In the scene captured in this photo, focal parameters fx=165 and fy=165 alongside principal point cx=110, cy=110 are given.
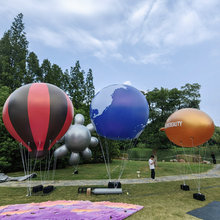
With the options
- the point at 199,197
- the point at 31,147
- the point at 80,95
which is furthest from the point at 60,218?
the point at 80,95

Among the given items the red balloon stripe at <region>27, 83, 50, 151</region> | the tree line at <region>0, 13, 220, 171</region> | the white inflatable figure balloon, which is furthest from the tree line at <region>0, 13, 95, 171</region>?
the red balloon stripe at <region>27, 83, 50, 151</region>

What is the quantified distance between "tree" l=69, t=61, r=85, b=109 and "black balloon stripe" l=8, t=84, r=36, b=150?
20910 millimetres

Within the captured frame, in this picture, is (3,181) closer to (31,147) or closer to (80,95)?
(31,147)

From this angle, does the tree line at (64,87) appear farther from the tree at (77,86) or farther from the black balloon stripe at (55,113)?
the black balloon stripe at (55,113)

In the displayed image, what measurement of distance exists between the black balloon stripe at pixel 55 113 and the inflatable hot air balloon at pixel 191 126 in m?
4.91

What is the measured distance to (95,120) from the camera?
6.81 metres

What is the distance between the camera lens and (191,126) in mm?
6859

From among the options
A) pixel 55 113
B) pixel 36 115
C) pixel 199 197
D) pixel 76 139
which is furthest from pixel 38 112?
pixel 199 197

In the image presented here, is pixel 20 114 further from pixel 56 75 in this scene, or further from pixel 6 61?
pixel 56 75

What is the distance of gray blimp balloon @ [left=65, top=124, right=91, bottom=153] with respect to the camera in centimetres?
935

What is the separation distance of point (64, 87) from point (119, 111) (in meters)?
25.2

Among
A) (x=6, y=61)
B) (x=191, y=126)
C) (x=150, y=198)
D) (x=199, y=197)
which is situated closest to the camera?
(x=199, y=197)

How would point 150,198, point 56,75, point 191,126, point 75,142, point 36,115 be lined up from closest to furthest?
1. point 150,198
2. point 36,115
3. point 191,126
4. point 75,142
5. point 56,75

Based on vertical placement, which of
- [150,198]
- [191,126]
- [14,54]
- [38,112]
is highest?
[14,54]
